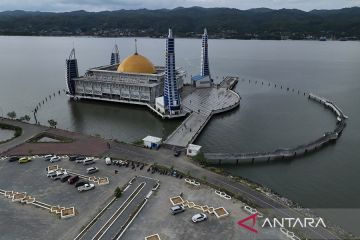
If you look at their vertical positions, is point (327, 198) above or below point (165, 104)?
below

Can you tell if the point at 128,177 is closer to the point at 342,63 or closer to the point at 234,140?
the point at 234,140

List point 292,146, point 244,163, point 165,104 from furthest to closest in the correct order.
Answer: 1. point 165,104
2. point 292,146
3. point 244,163

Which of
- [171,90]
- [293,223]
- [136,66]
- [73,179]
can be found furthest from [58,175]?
[136,66]

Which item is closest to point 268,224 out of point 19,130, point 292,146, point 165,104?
point 292,146

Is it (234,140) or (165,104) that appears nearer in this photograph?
(234,140)

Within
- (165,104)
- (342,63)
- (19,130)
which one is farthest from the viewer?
(342,63)

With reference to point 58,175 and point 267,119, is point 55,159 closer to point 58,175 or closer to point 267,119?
point 58,175

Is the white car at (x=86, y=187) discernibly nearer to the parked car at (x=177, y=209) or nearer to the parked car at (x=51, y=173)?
the parked car at (x=51, y=173)
